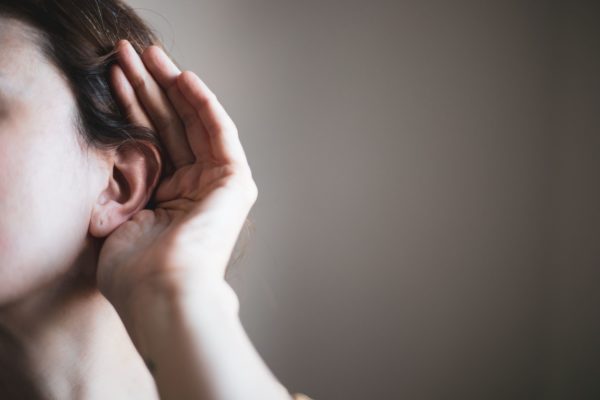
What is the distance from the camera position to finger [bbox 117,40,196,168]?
0.61 m

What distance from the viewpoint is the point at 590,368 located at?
3.37 ft

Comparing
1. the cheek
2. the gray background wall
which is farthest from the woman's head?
the gray background wall

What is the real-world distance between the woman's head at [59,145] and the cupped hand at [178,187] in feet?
0.08

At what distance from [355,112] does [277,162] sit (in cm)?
25

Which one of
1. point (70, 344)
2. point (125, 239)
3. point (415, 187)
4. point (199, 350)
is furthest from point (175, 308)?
point (415, 187)

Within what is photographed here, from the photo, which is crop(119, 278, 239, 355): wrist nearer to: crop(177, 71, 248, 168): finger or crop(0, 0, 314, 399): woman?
crop(0, 0, 314, 399): woman

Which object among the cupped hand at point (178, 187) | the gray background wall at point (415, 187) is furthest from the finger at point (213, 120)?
the gray background wall at point (415, 187)

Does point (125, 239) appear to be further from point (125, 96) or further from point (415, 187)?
point (415, 187)

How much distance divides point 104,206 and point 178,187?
10 cm

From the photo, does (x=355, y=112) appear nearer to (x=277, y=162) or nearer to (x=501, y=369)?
(x=277, y=162)

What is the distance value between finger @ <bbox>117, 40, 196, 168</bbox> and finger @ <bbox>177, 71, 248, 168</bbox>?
4 cm

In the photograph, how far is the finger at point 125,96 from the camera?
61 centimetres

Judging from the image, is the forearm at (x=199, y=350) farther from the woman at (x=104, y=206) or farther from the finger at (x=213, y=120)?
the finger at (x=213, y=120)

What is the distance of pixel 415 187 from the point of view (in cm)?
113
